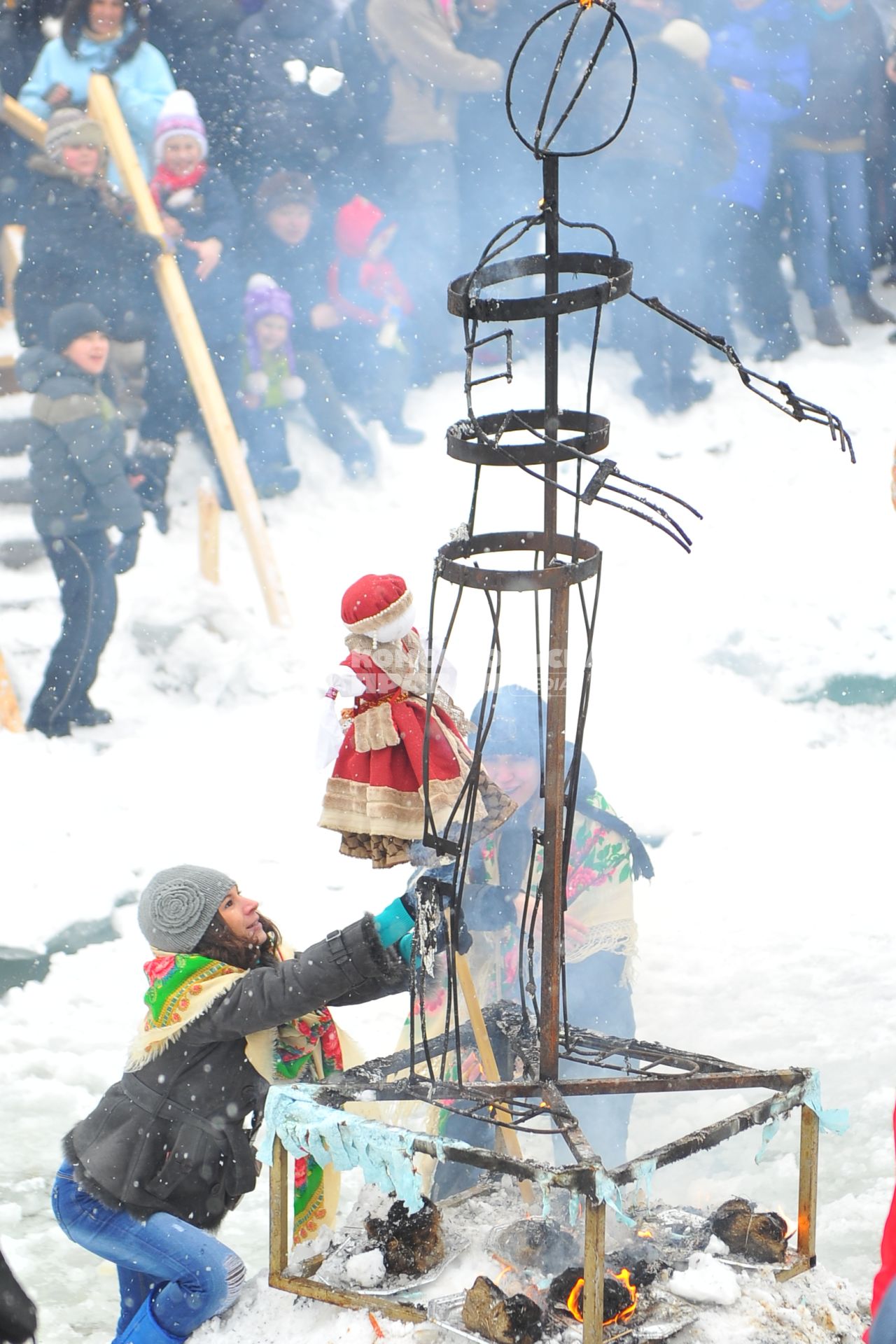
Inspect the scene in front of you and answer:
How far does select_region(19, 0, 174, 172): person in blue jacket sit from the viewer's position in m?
6.87

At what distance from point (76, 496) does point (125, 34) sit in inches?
104

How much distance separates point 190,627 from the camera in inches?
283

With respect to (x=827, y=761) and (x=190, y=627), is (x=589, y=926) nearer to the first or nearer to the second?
(x=827, y=761)

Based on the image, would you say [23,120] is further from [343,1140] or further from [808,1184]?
[808,1184]

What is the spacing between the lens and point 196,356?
22.5 feet

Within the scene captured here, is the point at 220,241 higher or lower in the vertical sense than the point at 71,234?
higher

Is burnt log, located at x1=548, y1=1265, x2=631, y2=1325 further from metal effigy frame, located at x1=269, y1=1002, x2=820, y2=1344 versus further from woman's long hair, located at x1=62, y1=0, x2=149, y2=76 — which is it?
woman's long hair, located at x1=62, y1=0, x2=149, y2=76

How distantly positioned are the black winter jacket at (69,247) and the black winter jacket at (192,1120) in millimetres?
5093

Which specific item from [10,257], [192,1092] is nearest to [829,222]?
[10,257]

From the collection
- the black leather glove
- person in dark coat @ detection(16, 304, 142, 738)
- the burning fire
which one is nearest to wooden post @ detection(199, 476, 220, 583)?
the black leather glove

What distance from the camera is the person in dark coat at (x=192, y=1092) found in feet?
7.10

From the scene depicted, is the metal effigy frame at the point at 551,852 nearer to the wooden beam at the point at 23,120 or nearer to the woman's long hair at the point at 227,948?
the woman's long hair at the point at 227,948

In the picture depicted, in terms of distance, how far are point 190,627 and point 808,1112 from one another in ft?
18.2

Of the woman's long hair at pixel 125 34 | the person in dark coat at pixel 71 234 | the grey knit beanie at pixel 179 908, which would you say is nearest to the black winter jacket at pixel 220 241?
the person in dark coat at pixel 71 234
